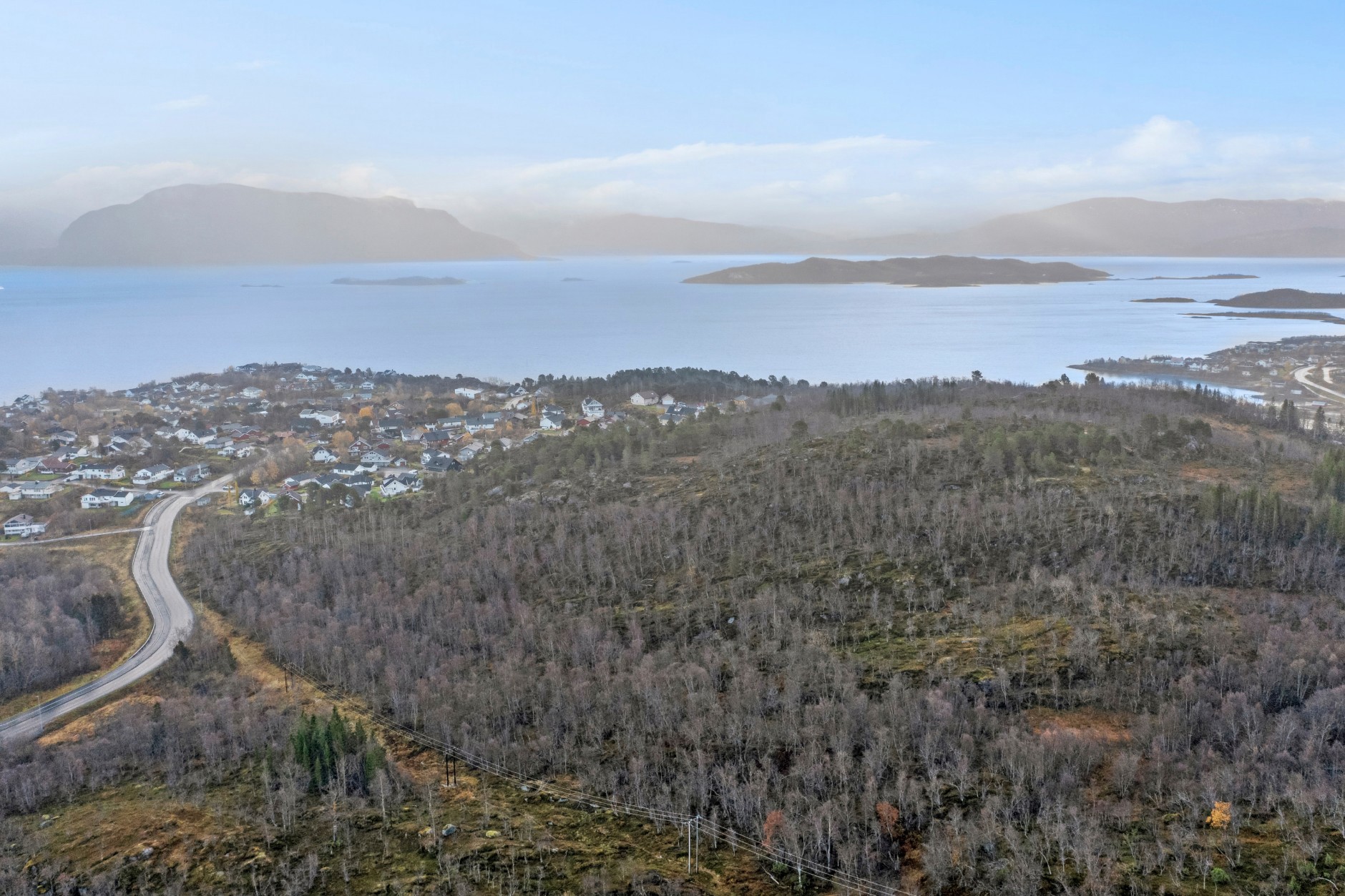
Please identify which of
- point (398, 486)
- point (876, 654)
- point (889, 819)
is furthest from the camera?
point (398, 486)

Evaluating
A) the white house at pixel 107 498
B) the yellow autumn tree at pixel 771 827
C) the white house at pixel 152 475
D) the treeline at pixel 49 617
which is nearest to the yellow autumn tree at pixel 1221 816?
the yellow autumn tree at pixel 771 827

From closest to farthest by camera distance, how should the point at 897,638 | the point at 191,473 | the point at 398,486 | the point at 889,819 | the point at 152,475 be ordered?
the point at 889,819 < the point at 897,638 < the point at 398,486 < the point at 152,475 < the point at 191,473

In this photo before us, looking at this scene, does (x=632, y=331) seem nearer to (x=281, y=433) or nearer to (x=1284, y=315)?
(x=281, y=433)

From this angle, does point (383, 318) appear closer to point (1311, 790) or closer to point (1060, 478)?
point (1060, 478)

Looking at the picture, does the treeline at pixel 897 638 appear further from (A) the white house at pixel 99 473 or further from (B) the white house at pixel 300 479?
(A) the white house at pixel 99 473

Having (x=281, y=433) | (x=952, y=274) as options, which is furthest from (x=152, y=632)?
(x=952, y=274)
